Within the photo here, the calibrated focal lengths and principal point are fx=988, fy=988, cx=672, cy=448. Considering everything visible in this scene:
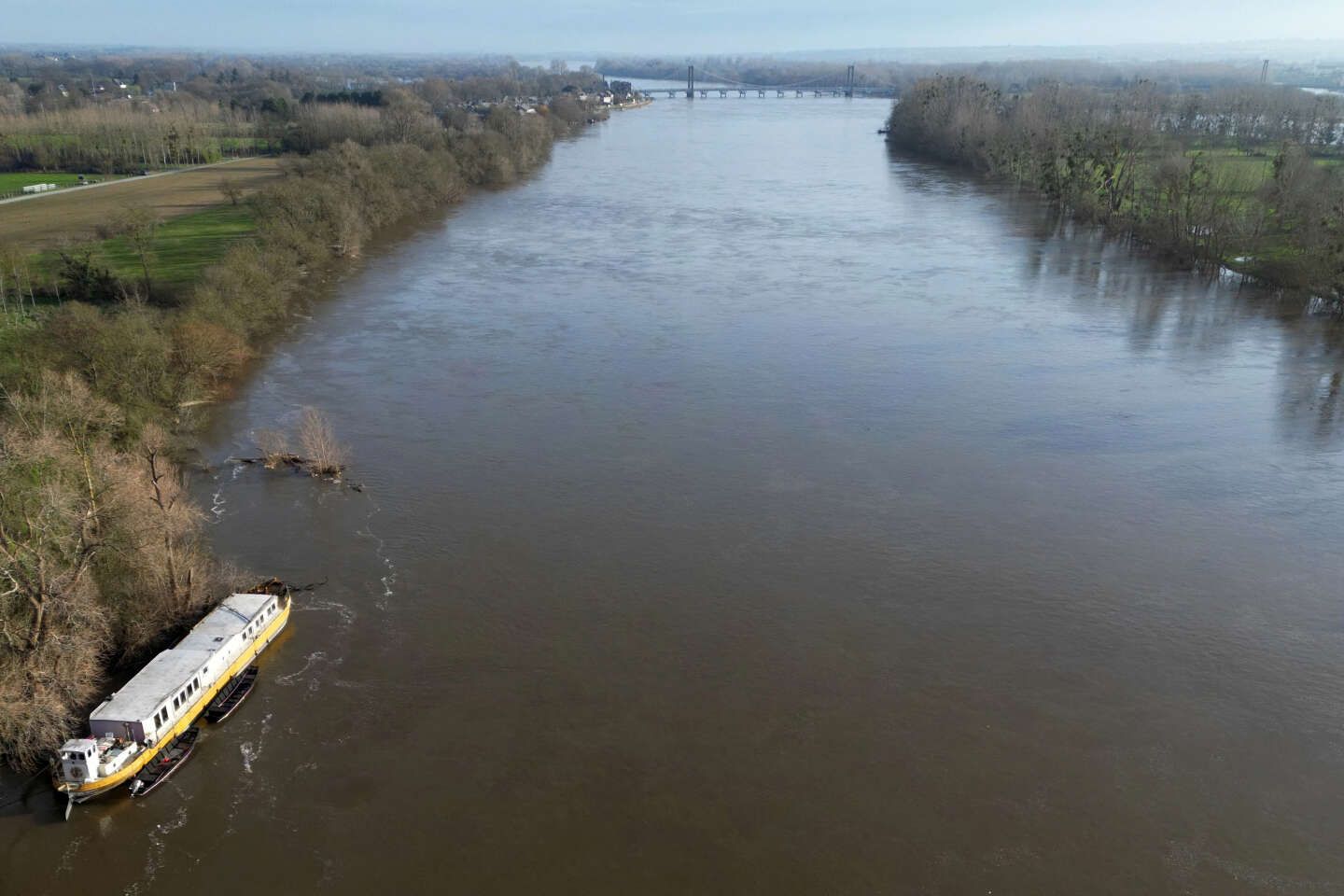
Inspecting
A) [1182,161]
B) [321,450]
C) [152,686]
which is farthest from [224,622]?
[1182,161]

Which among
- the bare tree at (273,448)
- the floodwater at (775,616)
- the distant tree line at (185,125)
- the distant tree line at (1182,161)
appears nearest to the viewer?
the floodwater at (775,616)

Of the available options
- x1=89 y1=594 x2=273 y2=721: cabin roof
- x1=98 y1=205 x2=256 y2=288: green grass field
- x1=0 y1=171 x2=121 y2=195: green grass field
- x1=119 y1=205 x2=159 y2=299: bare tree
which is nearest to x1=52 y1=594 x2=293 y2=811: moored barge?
x1=89 y1=594 x2=273 y2=721: cabin roof

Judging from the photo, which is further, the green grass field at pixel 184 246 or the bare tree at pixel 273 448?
the green grass field at pixel 184 246

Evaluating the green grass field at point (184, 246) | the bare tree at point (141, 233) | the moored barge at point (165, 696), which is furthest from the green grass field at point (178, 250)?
the moored barge at point (165, 696)

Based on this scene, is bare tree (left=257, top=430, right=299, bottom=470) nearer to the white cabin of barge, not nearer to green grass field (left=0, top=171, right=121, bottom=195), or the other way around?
the white cabin of barge

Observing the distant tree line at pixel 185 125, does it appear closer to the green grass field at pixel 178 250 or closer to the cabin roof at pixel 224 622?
the green grass field at pixel 178 250
